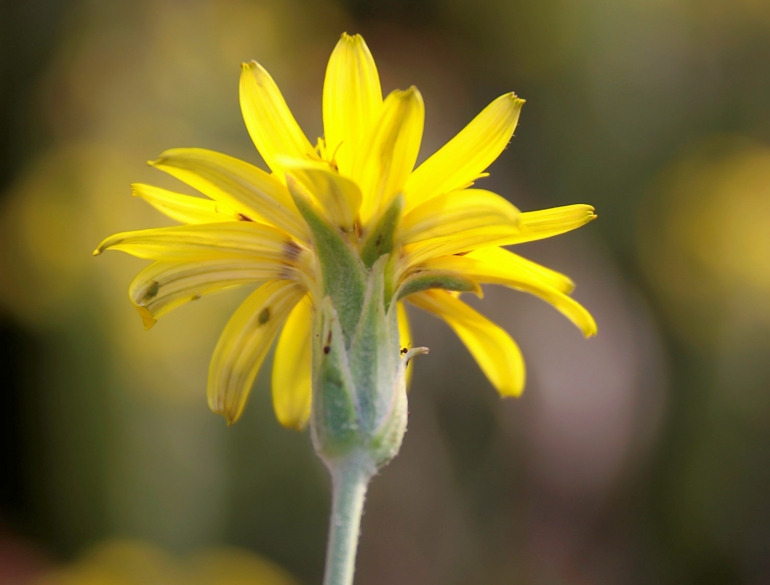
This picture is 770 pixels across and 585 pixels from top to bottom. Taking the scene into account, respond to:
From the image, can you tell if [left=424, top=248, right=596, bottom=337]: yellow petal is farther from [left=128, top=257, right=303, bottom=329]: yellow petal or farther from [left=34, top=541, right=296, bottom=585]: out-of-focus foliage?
[left=34, top=541, right=296, bottom=585]: out-of-focus foliage

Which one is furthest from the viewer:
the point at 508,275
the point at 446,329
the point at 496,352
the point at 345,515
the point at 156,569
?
the point at 446,329

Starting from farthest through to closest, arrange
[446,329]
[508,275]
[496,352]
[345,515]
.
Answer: [446,329] < [496,352] < [508,275] < [345,515]

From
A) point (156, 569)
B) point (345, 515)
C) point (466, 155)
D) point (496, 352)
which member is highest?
point (466, 155)

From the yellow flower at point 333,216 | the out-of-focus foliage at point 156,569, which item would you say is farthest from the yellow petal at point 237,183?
the out-of-focus foliage at point 156,569

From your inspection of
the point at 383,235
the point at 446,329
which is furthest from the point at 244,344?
the point at 446,329

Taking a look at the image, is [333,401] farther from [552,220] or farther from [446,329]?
[446,329]

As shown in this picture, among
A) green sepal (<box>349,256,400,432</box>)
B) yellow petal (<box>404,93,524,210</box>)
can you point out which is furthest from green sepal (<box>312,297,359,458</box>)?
yellow petal (<box>404,93,524,210</box>)

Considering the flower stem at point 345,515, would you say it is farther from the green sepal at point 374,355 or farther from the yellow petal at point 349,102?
the yellow petal at point 349,102
